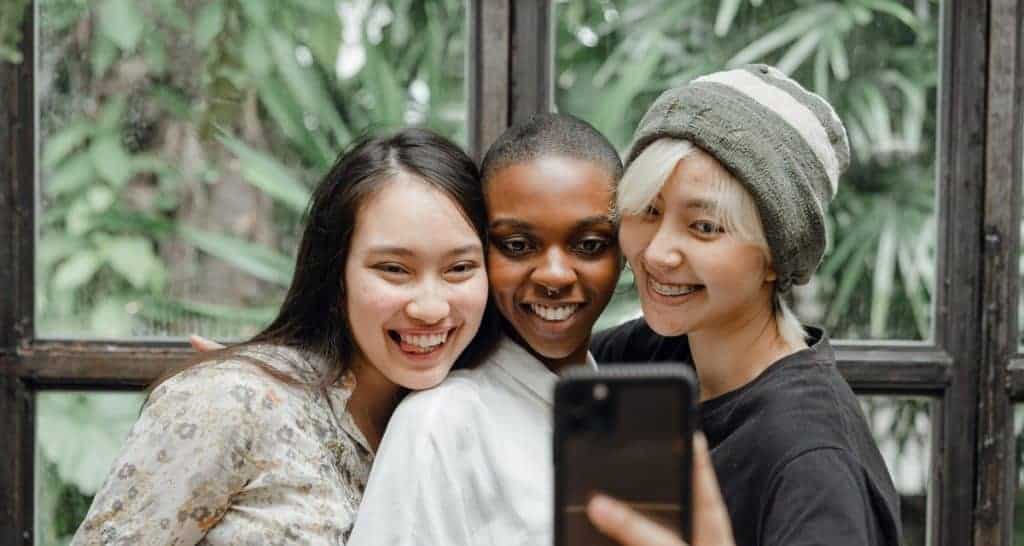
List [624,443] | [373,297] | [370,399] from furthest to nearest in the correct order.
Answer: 1. [370,399]
2. [373,297]
3. [624,443]

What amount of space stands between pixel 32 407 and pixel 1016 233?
4.56ft

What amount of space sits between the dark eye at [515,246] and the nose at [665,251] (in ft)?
0.50

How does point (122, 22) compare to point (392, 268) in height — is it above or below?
above

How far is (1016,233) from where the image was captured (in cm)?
156

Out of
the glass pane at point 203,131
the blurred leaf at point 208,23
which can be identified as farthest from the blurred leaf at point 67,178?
the blurred leaf at point 208,23

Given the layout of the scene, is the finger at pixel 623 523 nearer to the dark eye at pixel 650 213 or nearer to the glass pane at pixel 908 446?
the dark eye at pixel 650 213

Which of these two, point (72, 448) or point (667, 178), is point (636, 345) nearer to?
point (667, 178)

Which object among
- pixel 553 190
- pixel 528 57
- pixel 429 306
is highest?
pixel 528 57

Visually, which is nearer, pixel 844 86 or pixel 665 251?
pixel 665 251

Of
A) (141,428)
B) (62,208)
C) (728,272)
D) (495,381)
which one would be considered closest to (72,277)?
(62,208)

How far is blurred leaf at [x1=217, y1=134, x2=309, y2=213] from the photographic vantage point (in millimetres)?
1627

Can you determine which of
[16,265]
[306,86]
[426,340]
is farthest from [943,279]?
[16,265]

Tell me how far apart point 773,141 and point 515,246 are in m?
0.29

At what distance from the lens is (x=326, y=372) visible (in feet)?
4.00
